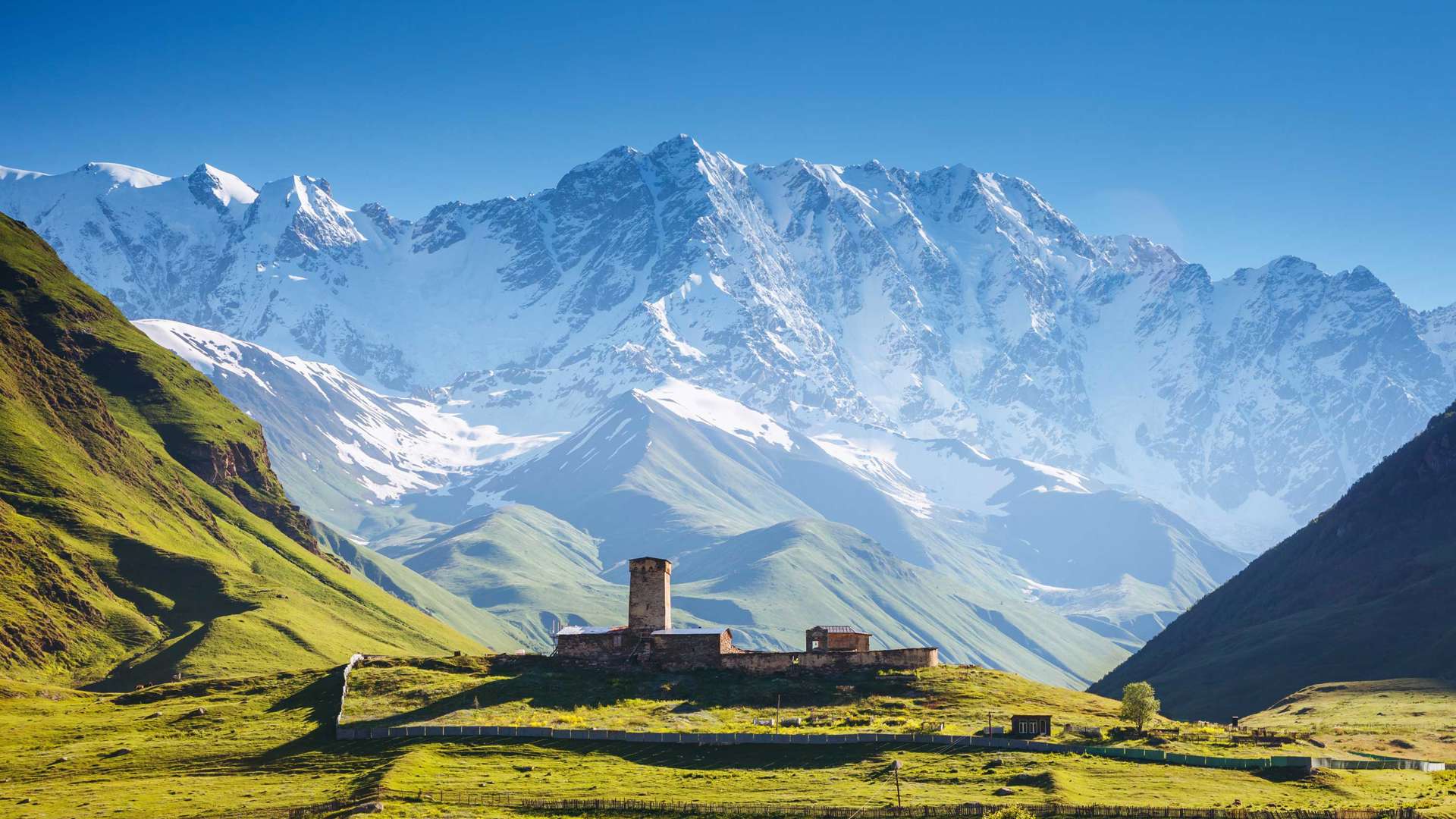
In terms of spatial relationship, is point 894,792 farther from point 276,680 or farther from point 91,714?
point 91,714

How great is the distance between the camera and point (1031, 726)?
12494 centimetres

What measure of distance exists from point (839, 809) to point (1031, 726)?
28820mm

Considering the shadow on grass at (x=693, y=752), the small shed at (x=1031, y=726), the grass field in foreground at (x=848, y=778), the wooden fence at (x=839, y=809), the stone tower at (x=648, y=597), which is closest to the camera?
the wooden fence at (x=839, y=809)

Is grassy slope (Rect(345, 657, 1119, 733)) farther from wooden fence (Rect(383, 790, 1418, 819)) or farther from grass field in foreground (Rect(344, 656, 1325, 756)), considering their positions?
wooden fence (Rect(383, 790, 1418, 819))

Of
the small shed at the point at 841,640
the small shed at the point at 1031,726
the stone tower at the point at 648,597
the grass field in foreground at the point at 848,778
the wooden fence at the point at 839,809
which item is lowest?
the wooden fence at the point at 839,809

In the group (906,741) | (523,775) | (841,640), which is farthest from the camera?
(841,640)

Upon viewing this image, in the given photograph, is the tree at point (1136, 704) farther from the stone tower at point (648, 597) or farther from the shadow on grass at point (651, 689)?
the stone tower at point (648, 597)

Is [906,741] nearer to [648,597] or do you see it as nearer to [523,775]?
[523,775]

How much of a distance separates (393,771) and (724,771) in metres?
25.1

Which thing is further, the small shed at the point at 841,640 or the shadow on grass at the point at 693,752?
the small shed at the point at 841,640

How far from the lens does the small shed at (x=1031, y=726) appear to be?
4906 inches

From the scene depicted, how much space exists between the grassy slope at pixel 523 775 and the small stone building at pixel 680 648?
25.7m

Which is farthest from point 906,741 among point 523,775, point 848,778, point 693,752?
point 523,775

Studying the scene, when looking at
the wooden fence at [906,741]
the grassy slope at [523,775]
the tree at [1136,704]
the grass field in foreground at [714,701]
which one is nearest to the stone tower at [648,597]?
the grass field in foreground at [714,701]
